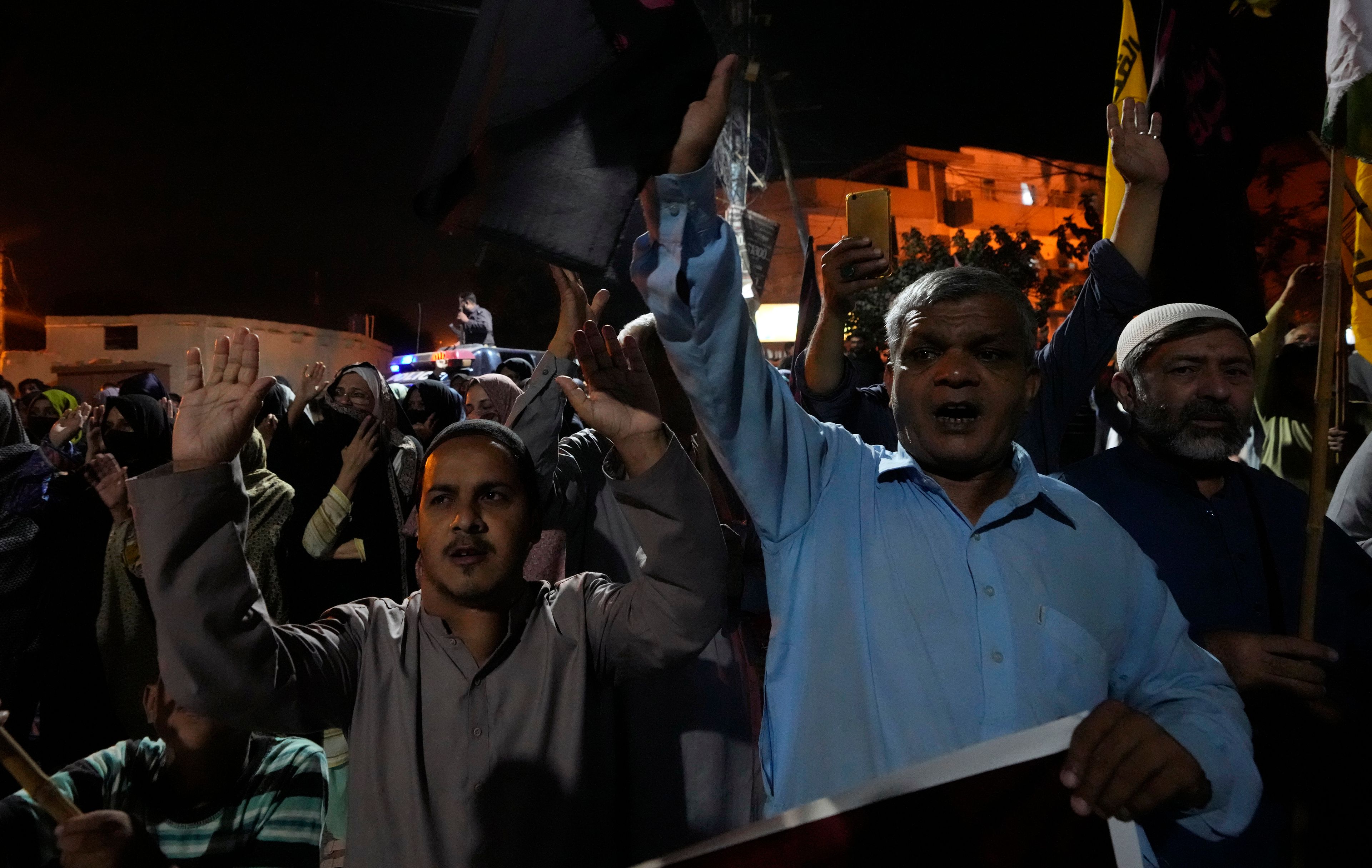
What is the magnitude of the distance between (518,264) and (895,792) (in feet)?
105

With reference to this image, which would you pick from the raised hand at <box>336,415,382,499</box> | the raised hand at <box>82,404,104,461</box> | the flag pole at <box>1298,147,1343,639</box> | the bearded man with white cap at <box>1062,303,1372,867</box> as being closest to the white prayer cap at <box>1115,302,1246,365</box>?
the bearded man with white cap at <box>1062,303,1372,867</box>

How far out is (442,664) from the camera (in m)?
2.05

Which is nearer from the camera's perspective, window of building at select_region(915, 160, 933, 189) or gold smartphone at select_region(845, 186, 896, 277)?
gold smartphone at select_region(845, 186, 896, 277)

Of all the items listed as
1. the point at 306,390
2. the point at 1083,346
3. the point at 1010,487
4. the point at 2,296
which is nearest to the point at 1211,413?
the point at 1083,346

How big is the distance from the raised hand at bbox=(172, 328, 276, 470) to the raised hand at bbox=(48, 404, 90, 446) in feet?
14.1

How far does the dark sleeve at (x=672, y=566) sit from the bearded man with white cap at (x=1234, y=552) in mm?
1249

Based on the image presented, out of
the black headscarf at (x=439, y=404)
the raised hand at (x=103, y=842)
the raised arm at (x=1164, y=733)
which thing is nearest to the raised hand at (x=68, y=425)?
the black headscarf at (x=439, y=404)

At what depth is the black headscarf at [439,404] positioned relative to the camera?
20.6ft

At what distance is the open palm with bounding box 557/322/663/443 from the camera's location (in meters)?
1.98

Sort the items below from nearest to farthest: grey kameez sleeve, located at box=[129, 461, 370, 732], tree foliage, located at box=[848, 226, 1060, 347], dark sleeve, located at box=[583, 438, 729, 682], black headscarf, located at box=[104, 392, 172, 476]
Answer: grey kameez sleeve, located at box=[129, 461, 370, 732], dark sleeve, located at box=[583, 438, 729, 682], black headscarf, located at box=[104, 392, 172, 476], tree foliage, located at box=[848, 226, 1060, 347]

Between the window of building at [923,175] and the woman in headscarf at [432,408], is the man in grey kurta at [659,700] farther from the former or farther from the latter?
the window of building at [923,175]

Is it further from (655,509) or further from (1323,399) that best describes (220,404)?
(1323,399)

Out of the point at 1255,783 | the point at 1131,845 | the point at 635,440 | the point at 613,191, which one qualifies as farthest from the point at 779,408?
the point at 1255,783

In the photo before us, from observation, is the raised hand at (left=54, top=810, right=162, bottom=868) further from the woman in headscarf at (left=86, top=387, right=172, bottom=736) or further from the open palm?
the woman in headscarf at (left=86, top=387, right=172, bottom=736)
